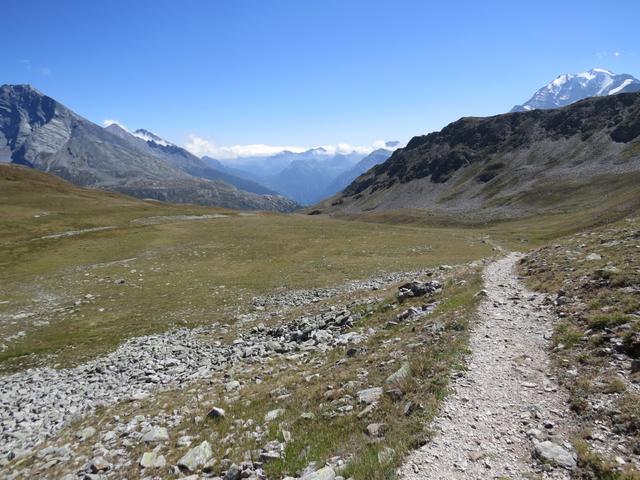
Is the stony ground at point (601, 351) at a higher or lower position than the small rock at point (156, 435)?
higher

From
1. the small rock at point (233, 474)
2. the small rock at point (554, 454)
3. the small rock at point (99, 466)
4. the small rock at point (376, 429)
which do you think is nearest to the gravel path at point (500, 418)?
the small rock at point (554, 454)

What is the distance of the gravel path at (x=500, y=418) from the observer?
8969 mm

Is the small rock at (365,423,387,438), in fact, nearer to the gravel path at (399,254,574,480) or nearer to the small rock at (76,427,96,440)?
the gravel path at (399,254,574,480)

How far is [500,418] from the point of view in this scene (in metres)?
10.8

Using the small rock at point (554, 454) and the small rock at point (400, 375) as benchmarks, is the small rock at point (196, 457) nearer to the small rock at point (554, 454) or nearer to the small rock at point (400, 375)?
the small rock at point (400, 375)

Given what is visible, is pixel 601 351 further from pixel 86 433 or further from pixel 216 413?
pixel 86 433

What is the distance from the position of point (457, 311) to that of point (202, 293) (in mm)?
25815

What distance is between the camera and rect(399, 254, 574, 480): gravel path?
8969 mm

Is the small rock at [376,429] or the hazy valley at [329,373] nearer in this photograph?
the hazy valley at [329,373]

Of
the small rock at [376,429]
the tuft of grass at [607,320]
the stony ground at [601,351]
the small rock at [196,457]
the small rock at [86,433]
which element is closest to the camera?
the stony ground at [601,351]

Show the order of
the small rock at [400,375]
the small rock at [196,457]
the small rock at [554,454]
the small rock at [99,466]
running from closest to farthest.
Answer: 1. the small rock at [554,454]
2. the small rock at [196,457]
3. the small rock at [99,466]
4. the small rock at [400,375]

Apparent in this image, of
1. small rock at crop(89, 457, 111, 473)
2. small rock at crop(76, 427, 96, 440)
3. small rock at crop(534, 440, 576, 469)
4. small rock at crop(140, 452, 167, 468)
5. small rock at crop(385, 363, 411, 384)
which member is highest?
small rock at crop(534, 440, 576, 469)

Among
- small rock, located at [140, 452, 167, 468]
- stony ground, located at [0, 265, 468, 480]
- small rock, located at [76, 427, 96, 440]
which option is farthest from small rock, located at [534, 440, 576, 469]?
small rock, located at [76, 427, 96, 440]

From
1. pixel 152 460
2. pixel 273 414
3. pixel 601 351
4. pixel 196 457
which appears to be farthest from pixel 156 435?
pixel 601 351
